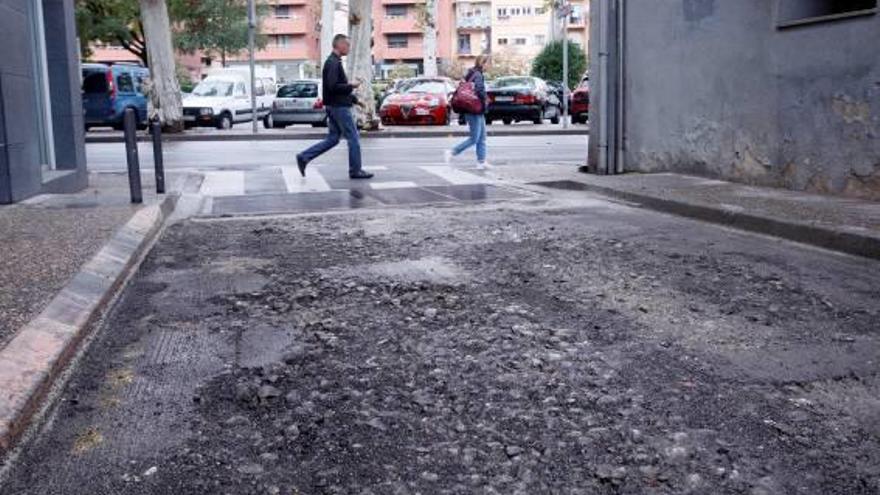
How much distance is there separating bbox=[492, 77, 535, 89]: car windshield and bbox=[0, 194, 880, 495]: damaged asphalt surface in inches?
913

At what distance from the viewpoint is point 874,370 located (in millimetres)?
3945

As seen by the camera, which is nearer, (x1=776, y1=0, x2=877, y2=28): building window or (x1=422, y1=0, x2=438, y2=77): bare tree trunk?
(x1=776, y1=0, x2=877, y2=28): building window

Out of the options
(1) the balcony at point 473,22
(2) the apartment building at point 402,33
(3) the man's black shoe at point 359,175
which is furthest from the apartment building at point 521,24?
(3) the man's black shoe at point 359,175

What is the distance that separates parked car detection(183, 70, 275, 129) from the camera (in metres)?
28.5

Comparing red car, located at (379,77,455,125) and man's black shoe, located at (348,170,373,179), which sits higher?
red car, located at (379,77,455,125)

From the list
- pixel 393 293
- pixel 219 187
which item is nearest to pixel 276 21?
pixel 219 187

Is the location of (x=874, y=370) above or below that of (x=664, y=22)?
below

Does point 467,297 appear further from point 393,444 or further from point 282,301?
point 393,444

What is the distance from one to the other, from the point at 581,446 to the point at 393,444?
0.65 m

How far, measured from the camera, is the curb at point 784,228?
21.7 ft

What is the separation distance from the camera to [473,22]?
280ft

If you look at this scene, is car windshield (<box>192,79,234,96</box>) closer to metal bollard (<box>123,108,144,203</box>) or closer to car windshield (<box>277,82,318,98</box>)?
car windshield (<box>277,82,318,98</box>)

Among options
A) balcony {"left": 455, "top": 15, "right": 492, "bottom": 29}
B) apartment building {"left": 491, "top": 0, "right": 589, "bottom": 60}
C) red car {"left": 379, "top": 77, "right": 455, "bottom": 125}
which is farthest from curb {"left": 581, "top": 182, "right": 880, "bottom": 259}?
balcony {"left": 455, "top": 15, "right": 492, "bottom": 29}

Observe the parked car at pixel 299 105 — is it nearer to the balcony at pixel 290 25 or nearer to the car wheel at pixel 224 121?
the car wheel at pixel 224 121
